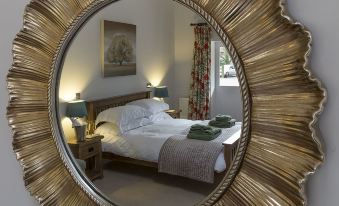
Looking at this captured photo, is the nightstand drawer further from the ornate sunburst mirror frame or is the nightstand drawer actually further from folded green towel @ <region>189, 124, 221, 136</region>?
folded green towel @ <region>189, 124, 221, 136</region>

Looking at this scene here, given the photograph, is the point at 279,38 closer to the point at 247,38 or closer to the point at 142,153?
→ the point at 247,38

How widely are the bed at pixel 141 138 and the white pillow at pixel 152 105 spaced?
0.04ft

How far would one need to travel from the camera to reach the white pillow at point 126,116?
3.05ft

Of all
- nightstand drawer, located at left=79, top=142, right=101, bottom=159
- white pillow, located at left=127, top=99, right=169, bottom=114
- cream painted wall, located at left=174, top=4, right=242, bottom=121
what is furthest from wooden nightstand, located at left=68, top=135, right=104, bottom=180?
cream painted wall, located at left=174, top=4, right=242, bottom=121

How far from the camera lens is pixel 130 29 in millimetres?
962

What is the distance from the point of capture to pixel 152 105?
936mm

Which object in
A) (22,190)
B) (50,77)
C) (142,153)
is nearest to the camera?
(142,153)

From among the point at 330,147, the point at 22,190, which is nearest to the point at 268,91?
the point at 330,147

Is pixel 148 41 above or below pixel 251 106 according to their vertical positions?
above

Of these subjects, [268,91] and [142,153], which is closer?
[268,91]

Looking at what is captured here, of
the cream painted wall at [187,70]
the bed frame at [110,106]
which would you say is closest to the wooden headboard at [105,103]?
the bed frame at [110,106]

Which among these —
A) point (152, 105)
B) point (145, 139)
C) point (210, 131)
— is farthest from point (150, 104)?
point (210, 131)

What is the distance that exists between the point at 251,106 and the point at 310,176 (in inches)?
7.8

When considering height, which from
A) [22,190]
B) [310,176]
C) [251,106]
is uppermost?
[251,106]
